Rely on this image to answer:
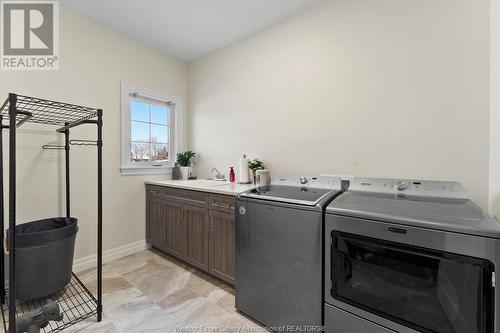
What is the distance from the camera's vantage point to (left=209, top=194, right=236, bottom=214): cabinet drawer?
1.95m

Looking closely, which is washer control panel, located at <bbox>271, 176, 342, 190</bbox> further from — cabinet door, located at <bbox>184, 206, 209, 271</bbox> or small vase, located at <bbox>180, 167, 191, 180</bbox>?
small vase, located at <bbox>180, 167, 191, 180</bbox>

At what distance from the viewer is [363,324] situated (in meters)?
1.19

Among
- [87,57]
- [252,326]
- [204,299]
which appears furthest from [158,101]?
[252,326]

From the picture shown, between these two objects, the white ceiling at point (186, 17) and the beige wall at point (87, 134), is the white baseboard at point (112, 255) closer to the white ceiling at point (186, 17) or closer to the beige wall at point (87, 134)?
the beige wall at point (87, 134)

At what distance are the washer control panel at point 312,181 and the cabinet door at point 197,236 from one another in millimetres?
802

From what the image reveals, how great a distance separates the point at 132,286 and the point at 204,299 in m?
0.73

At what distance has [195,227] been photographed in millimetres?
2289

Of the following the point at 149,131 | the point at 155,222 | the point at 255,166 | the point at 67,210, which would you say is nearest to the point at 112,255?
the point at 155,222

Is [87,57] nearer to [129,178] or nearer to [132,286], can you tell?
[129,178]

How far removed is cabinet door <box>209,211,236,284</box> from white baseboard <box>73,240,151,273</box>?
4.16 feet

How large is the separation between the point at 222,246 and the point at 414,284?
4.68 ft

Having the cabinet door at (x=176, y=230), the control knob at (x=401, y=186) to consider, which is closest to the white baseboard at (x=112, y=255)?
the cabinet door at (x=176, y=230)

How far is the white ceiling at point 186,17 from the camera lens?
2.13 metres

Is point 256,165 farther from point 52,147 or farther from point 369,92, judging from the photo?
point 52,147
